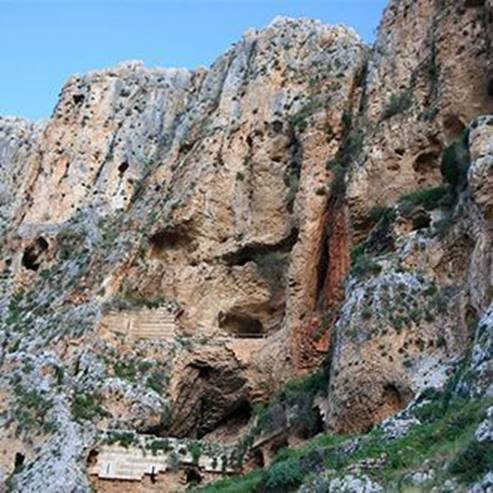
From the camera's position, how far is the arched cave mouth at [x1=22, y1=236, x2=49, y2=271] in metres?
39.0

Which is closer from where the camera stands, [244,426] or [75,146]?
[244,426]

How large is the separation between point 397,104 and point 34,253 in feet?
59.0

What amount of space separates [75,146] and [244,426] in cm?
1930

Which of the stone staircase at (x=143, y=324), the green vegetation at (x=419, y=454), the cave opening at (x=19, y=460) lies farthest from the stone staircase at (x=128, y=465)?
the green vegetation at (x=419, y=454)

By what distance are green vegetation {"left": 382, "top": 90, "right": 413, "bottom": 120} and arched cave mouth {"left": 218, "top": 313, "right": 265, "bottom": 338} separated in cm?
961

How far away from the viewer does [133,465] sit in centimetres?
2698

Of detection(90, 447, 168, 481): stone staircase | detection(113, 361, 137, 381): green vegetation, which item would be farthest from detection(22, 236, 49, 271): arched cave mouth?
detection(90, 447, 168, 481): stone staircase

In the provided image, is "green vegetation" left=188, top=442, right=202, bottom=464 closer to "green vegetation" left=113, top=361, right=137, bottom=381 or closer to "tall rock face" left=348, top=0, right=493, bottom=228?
"green vegetation" left=113, top=361, right=137, bottom=381

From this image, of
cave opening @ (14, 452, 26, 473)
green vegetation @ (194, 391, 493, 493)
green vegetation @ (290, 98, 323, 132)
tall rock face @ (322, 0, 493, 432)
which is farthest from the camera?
green vegetation @ (290, 98, 323, 132)

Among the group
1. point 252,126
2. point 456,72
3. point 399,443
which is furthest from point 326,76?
point 399,443

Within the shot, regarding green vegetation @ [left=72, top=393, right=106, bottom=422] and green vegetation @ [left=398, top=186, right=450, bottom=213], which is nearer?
green vegetation @ [left=398, top=186, right=450, bottom=213]

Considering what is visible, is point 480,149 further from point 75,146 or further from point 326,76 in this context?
point 75,146

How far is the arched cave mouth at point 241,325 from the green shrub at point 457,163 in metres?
11.4

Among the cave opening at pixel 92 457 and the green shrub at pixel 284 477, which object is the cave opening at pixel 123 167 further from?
the green shrub at pixel 284 477
